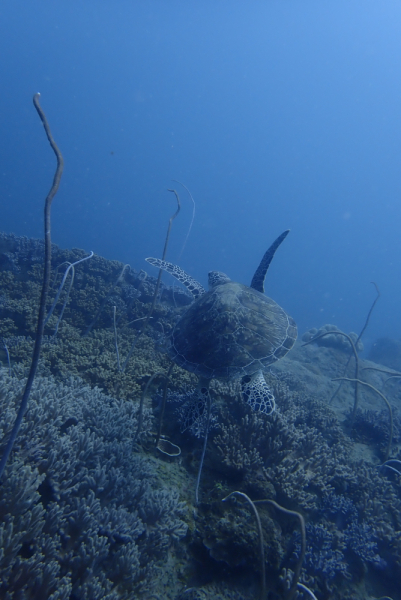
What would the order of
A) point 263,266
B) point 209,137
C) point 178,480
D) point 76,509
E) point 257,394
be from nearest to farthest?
point 76,509 → point 178,480 → point 257,394 → point 263,266 → point 209,137

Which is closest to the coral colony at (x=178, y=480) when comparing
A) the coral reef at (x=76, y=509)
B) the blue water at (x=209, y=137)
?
the coral reef at (x=76, y=509)

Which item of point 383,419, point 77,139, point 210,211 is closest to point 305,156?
point 210,211

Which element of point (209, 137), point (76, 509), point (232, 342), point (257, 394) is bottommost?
point (76, 509)

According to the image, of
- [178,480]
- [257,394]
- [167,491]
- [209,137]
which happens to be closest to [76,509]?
[167,491]

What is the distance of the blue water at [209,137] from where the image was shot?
14212cm

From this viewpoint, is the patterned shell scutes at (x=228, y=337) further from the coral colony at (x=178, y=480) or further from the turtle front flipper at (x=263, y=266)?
the turtle front flipper at (x=263, y=266)

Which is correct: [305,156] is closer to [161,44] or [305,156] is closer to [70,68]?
[161,44]

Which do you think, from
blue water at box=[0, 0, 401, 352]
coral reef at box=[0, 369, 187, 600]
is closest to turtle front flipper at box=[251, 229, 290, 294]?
coral reef at box=[0, 369, 187, 600]

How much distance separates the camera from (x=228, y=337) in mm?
4191

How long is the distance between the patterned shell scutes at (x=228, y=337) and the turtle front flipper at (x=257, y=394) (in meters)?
0.21

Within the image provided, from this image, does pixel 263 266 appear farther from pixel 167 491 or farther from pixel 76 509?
pixel 76 509

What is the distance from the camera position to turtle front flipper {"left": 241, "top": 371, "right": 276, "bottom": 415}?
3.98m

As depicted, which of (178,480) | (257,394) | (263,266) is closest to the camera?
(178,480)

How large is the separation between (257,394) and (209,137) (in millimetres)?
208301
